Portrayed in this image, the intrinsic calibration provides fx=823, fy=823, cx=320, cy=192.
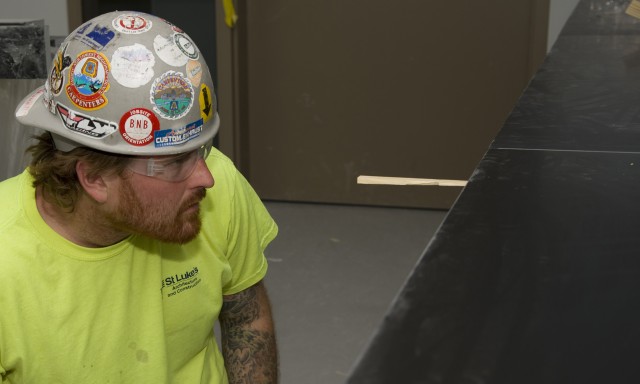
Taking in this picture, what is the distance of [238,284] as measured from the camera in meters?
1.58

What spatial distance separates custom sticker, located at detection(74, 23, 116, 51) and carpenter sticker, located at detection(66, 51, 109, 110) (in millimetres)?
13

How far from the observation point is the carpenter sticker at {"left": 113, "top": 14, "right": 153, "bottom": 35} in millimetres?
1248

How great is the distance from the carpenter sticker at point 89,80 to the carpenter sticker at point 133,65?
2 cm

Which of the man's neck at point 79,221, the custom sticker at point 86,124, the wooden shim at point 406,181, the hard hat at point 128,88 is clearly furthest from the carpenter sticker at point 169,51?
the wooden shim at point 406,181

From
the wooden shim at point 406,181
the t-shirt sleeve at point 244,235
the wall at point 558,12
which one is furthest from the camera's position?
the wooden shim at point 406,181

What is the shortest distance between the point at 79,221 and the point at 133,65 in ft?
0.87

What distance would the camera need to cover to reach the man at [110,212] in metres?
1.24

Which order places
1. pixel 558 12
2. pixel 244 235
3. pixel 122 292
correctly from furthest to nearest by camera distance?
pixel 558 12
pixel 244 235
pixel 122 292

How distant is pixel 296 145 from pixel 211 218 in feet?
10.0

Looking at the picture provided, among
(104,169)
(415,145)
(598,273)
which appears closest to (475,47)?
(415,145)

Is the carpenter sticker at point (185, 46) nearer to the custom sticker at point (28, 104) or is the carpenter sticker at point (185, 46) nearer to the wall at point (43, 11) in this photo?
the custom sticker at point (28, 104)

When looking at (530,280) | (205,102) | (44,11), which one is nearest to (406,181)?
(44,11)

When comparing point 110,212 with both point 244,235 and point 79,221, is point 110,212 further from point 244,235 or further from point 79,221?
point 244,235

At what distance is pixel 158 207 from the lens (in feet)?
4.29
